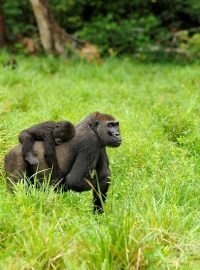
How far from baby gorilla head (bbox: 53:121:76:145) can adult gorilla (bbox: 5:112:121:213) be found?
0.04 m

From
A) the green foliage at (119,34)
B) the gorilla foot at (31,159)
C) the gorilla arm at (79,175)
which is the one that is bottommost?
the green foliage at (119,34)

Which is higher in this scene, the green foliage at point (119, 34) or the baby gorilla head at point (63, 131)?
the baby gorilla head at point (63, 131)

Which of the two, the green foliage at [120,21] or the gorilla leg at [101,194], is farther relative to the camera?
the green foliage at [120,21]

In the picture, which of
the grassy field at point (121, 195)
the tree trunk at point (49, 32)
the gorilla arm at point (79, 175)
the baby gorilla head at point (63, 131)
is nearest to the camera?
the grassy field at point (121, 195)

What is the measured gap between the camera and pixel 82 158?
4.31 metres

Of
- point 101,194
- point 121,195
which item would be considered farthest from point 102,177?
point 121,195

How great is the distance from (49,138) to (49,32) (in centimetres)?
935

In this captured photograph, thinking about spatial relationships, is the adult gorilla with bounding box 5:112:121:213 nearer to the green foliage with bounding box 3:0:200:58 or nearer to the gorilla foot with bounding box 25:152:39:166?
the gorilla foot with bounding box 25:152:39:166

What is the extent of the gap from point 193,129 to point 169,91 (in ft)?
10.5

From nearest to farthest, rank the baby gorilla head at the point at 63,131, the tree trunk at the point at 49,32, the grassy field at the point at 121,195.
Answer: the grassy field at the point at 121,195 < the baby gorilla head at the point at 63,131 < the tree trunk at the point at 49,32

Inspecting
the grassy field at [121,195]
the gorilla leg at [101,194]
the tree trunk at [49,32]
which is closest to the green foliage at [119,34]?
the tree trunk at [49,32]

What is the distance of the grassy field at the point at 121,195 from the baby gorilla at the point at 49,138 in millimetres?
312

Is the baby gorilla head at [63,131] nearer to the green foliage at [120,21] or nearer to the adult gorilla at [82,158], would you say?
the adult gorilla at [82,158]

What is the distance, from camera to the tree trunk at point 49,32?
13.1 metres
